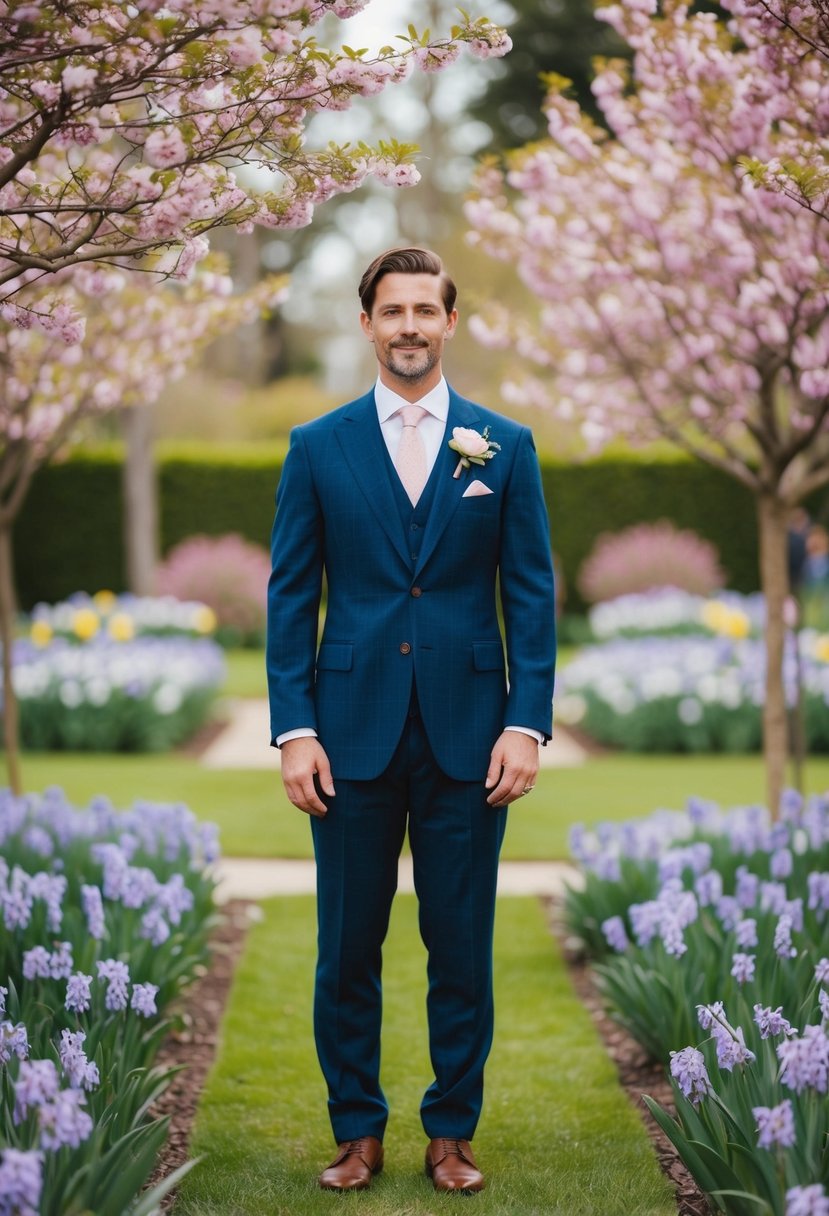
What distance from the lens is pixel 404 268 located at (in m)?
2.76

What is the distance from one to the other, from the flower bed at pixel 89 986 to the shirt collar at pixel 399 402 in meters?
1.38

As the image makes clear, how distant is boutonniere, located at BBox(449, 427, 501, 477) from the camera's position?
108 inches

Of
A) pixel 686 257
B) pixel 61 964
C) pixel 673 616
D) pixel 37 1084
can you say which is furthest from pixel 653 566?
pixel 37 1084

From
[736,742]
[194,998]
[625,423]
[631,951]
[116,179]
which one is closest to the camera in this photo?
[116,179]

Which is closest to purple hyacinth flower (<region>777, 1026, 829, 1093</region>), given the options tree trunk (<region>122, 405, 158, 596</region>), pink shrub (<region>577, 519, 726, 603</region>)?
pink shrub (<region>577, 519, 726, 603</region>)

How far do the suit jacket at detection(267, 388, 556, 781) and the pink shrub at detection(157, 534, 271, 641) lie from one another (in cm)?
1133

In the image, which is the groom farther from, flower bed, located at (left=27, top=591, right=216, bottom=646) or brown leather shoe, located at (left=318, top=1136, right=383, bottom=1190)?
flower bed, located at (left=27, top=591, right=216, bottom=646)

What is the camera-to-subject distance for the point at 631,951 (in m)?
3.63

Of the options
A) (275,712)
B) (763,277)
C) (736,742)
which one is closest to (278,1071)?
(275,712)

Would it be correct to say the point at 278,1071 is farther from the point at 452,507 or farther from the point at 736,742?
the point at 736,742

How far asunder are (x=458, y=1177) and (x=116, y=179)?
7.39 feet

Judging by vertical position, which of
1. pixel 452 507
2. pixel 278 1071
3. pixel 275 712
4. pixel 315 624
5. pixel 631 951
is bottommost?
pixel 278 1071

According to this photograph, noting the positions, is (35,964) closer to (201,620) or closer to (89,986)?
(89,986)

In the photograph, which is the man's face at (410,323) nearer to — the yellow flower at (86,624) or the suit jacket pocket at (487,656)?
the suit jacket pocket at (487,656)
